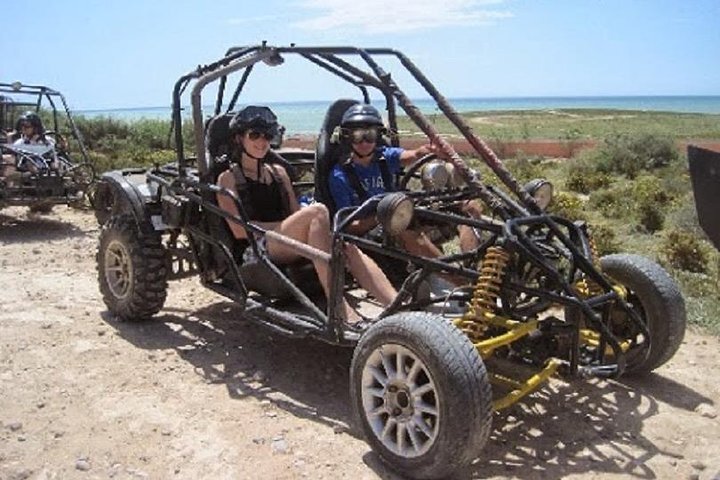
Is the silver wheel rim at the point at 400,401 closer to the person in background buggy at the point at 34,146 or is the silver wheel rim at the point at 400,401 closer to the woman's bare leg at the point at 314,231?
the woman's bare leg at the point at 314,231

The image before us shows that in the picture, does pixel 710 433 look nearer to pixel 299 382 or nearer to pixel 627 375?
pixel 627 375

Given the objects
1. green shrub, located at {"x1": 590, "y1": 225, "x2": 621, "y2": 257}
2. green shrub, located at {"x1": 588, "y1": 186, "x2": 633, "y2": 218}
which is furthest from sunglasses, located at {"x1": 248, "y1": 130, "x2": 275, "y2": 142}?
green shrub, located at {"x1": 588, "y1": 186, "x2": 633, "y2": 218}

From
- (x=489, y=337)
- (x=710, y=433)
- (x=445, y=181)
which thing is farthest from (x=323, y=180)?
(x=710, y=433)

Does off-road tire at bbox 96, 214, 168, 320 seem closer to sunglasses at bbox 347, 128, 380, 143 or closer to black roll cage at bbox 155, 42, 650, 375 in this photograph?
black roll cage at bbox 155, 42, 650, 375

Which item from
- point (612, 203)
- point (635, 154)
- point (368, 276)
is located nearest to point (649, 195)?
point (612, 203)

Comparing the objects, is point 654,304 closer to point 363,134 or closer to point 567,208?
point 363,134

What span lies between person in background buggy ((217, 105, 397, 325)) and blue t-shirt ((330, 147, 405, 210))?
0.36m

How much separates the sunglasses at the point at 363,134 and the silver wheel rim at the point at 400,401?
193cm

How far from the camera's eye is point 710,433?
4.43 metres

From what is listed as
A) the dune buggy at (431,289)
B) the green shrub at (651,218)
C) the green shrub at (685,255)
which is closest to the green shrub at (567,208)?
the green shrub at (651,218)

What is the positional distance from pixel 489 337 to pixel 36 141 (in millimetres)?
10155

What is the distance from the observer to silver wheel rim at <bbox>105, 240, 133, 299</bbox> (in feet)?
21.2

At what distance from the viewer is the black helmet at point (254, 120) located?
558 centimetres

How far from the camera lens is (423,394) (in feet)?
12.4
